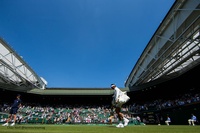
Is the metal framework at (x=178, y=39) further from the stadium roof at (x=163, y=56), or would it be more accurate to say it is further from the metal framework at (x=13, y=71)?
the metal framework at (x=13, y=71)

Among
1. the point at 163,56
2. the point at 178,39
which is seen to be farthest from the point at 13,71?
the point at 178,39

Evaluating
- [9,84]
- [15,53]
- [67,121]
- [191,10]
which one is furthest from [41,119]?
[191,10]

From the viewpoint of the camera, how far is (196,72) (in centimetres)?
2647

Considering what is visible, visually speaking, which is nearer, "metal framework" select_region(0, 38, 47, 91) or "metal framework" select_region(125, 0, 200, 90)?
"metal framework" select_region(125, 0, 200, 90)

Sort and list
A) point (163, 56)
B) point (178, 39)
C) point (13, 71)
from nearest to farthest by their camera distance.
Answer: point (178, 39) < point (163, 56) < point (13, 71)

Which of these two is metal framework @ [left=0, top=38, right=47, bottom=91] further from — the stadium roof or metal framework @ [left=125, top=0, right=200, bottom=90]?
metal framework @ [left=125, top=0, right=200, bottom=90]

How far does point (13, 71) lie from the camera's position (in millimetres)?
25031

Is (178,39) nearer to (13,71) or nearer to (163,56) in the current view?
(163,56)

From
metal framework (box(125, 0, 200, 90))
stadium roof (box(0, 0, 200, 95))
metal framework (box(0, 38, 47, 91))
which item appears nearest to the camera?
metal framework (box(125, 0, 200, 90))

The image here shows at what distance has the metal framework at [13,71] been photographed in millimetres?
22797

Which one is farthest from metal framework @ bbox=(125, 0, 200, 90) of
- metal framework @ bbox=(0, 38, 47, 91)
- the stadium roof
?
metal framework @ bbox=(0, 38, 47, 91)

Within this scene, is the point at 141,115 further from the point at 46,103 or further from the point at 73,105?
the point at 46,103

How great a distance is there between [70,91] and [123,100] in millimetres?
32357

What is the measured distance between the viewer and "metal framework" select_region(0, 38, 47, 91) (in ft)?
74.8
